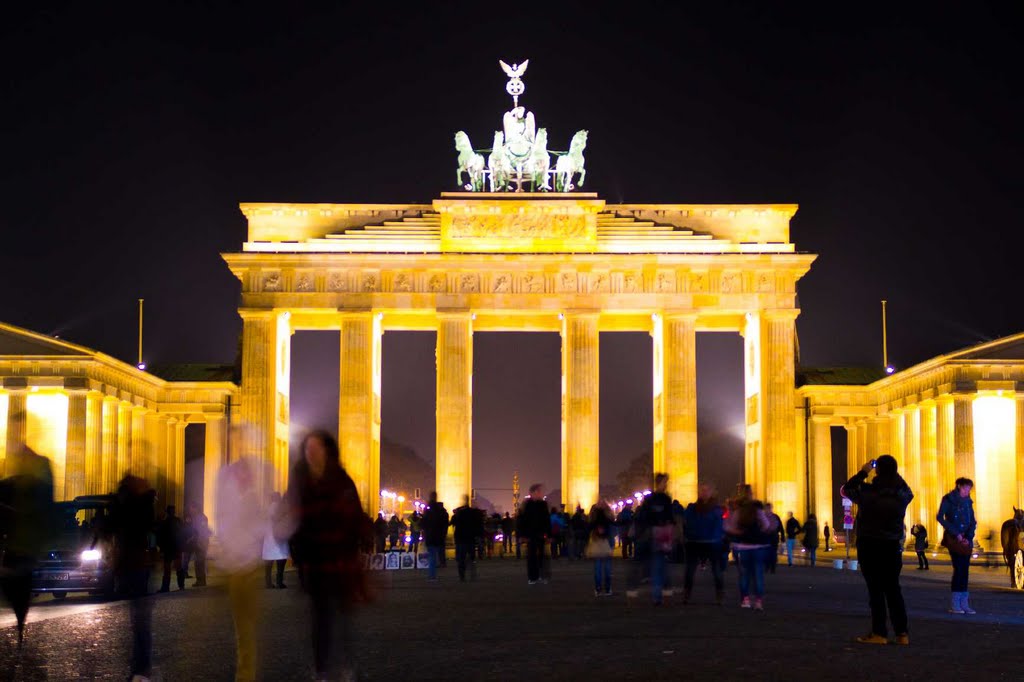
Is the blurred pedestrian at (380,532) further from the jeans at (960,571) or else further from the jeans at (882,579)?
the jeans at (882,579)

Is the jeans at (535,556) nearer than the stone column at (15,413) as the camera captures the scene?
Yes

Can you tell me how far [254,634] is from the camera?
41.0ft

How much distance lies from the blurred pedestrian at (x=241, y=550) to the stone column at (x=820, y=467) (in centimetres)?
5460

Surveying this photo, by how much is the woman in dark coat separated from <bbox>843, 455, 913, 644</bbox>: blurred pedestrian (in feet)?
23.9

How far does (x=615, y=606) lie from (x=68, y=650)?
9405 mm

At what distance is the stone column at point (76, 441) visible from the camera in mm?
52531

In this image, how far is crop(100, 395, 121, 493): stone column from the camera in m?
56.2

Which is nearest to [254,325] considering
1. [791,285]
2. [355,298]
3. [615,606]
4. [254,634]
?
[355,298]

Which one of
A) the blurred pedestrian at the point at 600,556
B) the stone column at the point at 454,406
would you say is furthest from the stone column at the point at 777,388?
the blurred pedestrian at the point at 600,556

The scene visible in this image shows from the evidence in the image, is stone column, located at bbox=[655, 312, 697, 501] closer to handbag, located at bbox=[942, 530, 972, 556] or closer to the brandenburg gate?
the brandenburg gate

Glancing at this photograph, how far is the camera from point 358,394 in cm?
6203

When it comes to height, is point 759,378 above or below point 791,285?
below

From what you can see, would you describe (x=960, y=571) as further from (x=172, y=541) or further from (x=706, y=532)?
(x=172, y=541)

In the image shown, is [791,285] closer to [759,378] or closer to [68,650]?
[759,378]
